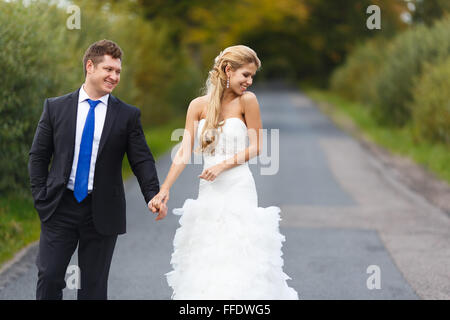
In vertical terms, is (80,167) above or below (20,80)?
below

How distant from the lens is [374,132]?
853 inches

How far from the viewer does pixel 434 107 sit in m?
15.6

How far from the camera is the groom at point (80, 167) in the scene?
3.85 meters

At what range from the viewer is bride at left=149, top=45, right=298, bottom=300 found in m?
3.86

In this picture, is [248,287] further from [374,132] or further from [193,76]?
[193,76]

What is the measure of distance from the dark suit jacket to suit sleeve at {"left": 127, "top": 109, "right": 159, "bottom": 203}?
0.02 metres

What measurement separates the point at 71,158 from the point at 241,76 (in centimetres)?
113

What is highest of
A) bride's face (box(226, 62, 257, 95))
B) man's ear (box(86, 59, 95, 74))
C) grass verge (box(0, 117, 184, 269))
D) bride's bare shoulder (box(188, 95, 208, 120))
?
man's ear (box(86, 59, 95, 74))

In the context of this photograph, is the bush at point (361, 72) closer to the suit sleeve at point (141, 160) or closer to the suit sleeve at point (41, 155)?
the suit sleeve at point (141, 160)

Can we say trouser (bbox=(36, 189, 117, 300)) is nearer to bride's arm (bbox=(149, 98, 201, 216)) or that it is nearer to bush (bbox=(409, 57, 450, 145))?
bride's arm (bbox=(149, 98, 201, 216))

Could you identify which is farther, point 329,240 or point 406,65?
point 406,65

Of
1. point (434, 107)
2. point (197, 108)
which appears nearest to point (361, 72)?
point (434, 107)

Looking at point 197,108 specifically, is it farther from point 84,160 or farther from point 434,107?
point 434,107

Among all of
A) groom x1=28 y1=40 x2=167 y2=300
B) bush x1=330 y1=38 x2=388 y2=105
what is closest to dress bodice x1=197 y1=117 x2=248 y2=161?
groom x1=28 y1=40 x2=167 y2=300
